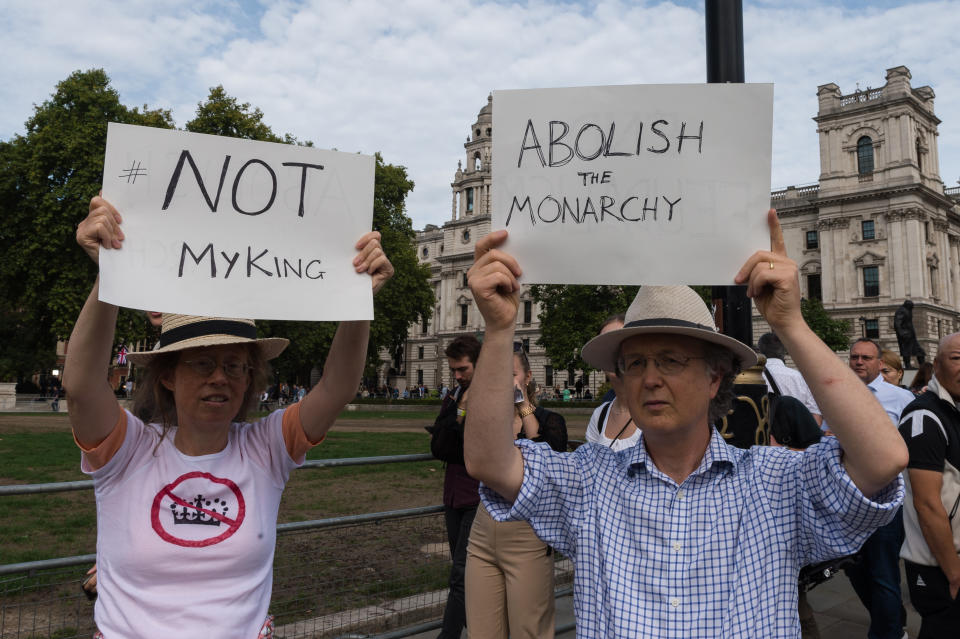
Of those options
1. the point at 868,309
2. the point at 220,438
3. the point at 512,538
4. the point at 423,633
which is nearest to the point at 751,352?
the point at 220,438

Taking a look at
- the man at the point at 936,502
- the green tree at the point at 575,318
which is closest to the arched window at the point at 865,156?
the green tree at the point at 575,318

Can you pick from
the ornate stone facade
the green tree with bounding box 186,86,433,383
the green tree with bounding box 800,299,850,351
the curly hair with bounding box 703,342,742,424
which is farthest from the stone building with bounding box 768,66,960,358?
the curly hair with bounding box 703,342,742,424

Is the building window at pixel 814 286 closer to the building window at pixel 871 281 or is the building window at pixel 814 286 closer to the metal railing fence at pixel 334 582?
the building window at pixel 871 281

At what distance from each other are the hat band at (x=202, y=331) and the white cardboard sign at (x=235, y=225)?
0.18 metres

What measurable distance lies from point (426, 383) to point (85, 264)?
5601cm

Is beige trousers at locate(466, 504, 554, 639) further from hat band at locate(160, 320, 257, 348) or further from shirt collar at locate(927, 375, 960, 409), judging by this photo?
shirt collar at locate(927, 375, 960, 409)

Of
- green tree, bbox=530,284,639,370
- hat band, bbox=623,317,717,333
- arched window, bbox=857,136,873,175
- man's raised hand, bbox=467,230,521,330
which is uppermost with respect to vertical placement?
arched window, bbox=857,136,873,175

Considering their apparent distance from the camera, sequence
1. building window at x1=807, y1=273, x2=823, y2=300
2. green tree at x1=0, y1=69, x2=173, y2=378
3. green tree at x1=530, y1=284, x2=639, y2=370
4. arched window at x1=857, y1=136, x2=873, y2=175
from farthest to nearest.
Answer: building window at x1=807, y1=273, x2=823, y2=300 → arched window at x1=857, y1=136, x2=873, y2=175 → green tree at x1=530, y1=284, x2=639, y2=370 → green tree at x1=0, y1=69, x2=173, y2=378

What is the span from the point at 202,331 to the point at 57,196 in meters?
29.3

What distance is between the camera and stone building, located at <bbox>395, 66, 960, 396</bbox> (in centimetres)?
5375

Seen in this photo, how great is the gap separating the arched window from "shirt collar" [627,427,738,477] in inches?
2498

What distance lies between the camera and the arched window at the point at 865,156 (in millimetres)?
56531

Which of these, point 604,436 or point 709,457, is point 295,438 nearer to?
point 709,457

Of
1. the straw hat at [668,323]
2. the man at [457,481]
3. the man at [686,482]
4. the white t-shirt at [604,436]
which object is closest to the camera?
the man at [686,482]
